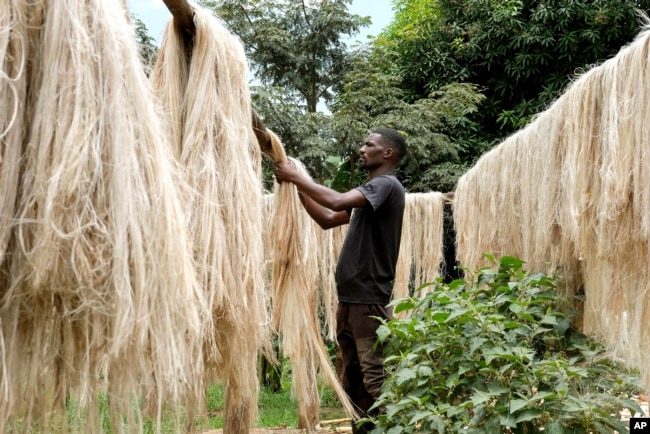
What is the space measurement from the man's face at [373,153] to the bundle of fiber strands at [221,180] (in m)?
1.47

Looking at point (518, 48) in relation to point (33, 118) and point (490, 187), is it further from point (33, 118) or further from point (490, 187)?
point (33, 118)

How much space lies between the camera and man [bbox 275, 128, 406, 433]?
290cm

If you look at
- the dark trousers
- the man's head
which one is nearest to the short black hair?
the man's head

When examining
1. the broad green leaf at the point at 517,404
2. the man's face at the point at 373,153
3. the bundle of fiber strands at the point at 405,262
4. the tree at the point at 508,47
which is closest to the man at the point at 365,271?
the man's face at the point at 373,153

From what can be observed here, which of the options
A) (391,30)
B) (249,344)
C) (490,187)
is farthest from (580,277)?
(391,30)

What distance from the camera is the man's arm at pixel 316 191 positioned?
2514 mm

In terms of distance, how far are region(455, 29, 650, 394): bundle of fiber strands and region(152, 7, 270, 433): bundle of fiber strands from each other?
3.68 ft

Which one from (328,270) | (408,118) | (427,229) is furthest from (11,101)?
(408,118)

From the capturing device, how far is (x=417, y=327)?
261cm

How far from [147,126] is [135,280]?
240 mm

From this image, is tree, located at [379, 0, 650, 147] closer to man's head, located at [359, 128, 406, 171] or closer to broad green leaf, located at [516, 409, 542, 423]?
man's head, located at [359, 128, 406, 171]

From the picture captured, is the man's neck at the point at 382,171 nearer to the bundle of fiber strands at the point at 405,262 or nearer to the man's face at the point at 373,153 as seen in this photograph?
the man's face at the point at 373,153

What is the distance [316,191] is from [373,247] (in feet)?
1.66

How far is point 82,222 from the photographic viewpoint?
951mm
